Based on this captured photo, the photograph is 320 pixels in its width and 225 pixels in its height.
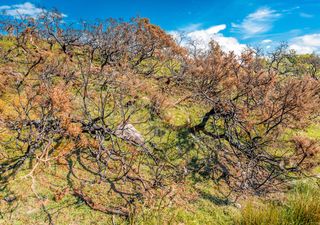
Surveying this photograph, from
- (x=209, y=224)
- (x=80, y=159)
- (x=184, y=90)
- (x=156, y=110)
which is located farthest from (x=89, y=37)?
(x=209, y=224)

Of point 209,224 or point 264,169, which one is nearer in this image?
point 209,224

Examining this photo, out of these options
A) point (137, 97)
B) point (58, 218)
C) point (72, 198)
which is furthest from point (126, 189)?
point (137, 97)

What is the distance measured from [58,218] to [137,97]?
682 cm

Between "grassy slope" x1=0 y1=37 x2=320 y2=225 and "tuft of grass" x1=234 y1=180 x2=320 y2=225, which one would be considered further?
"tuft of grass" x1=234 y1=180 x2=320 y2=225

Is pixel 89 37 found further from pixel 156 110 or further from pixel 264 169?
pixel 264 169

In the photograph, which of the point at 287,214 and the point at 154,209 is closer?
Answer: the point at 154,209

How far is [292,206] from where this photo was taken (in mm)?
6090

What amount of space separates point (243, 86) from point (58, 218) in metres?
7.74

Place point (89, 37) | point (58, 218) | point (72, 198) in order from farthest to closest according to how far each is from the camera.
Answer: point (89, 37)
point (72, 198)
point (58, 218)

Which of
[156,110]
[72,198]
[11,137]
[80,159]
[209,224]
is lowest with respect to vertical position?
[209,224]

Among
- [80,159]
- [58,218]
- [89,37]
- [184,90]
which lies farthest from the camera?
[89,37]

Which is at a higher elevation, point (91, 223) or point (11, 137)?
point (11, 137)

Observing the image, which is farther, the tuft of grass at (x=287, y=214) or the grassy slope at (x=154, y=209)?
the tuft of grass at (x=287, y=214)

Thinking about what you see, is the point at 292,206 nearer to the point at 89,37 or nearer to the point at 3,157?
the point at 3,157
